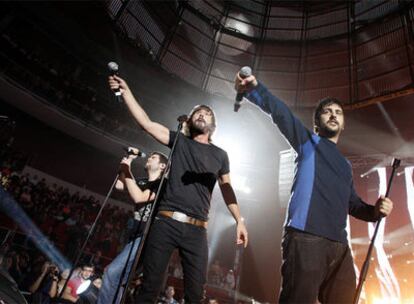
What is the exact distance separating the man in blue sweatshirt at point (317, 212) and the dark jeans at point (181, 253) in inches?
25.6

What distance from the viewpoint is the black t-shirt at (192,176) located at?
1.97m

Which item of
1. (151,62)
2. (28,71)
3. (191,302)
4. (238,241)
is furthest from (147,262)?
(28,71)

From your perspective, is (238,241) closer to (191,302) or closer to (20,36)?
(191,302)

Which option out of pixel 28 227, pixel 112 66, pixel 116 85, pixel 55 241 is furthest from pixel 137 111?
pixel 55 241

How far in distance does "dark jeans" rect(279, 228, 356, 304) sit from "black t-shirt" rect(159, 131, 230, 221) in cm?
71

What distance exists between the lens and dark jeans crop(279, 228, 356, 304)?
4.41 feet

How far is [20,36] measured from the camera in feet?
40.2

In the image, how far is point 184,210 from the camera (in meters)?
1.94

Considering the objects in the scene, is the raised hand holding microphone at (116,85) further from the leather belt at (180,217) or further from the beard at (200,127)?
the leather belt at (180,217)

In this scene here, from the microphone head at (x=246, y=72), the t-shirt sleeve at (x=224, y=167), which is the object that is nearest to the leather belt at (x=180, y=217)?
the t-shirt sleeve at (x=224, y=167)

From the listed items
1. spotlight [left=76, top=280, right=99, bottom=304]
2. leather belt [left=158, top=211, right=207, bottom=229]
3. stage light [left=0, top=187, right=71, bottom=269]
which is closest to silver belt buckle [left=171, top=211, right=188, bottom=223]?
leather belt [left=158, top=211, right=207, bottom=229]

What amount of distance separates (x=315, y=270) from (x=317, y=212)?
29cm

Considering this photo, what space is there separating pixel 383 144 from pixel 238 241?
7928 millimetres

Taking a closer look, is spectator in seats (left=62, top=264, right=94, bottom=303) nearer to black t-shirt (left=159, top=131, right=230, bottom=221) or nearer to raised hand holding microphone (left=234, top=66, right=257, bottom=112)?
black t-shirt (left=159, top=131, right=230, bottom=221)
